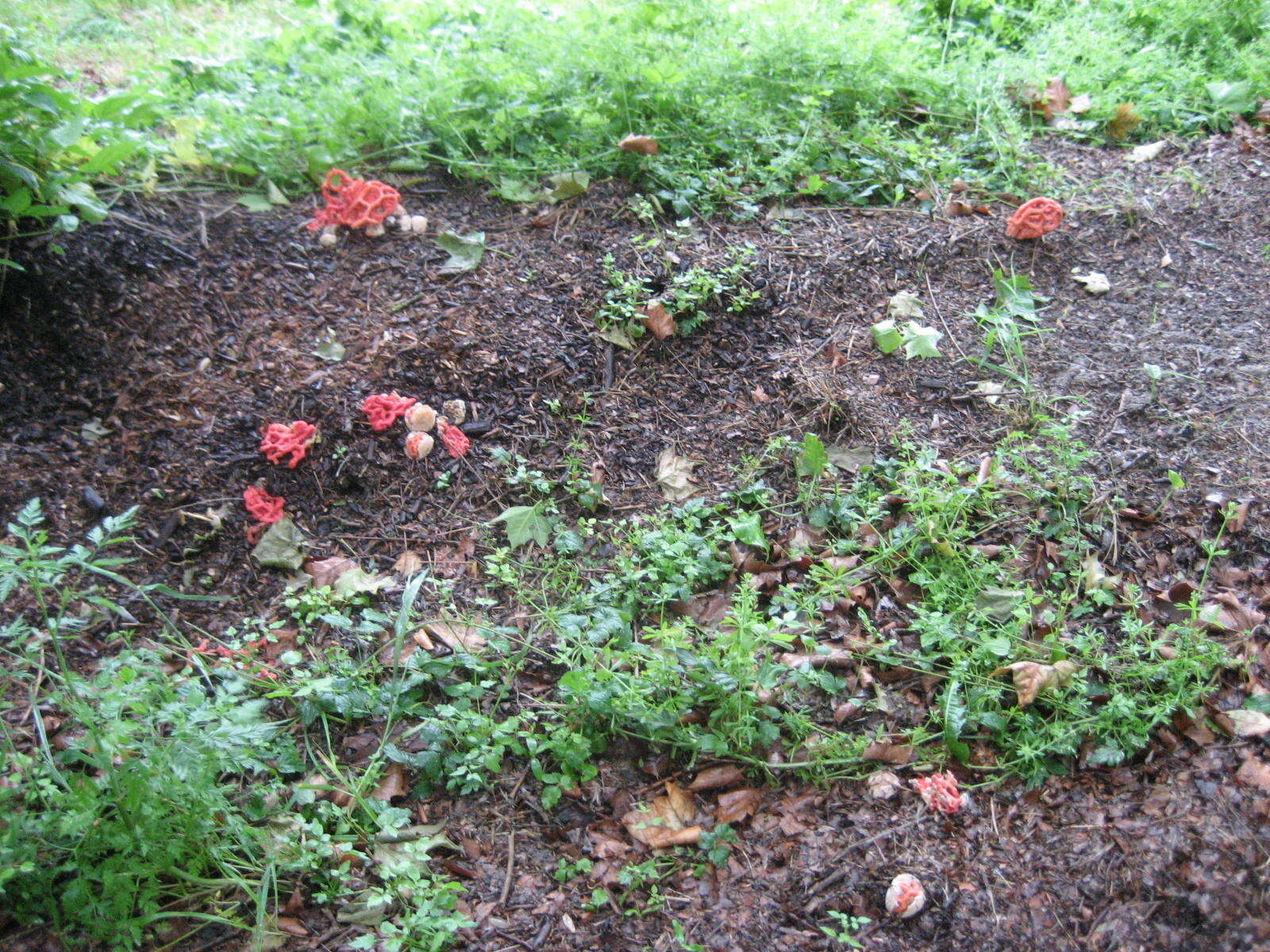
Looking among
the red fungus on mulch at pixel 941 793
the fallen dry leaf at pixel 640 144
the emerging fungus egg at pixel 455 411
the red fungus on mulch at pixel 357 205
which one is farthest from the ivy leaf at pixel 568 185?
the red fungus on mulch at pixel 941 793

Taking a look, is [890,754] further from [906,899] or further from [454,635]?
[454,635]

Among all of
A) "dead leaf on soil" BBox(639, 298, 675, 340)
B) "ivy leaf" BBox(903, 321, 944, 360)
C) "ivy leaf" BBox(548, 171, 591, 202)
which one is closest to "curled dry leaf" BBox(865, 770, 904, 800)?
"ivy leaf" BBox(903, 321, 944, 360)

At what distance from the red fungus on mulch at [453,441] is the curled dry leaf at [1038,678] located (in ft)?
5.49

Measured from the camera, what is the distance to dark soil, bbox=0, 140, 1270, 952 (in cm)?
177

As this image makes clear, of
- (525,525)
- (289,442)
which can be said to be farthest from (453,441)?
(289,442)

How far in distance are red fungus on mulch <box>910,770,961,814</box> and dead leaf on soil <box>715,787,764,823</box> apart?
0.37 meters

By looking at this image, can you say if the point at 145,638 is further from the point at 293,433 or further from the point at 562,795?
the point at 562,795

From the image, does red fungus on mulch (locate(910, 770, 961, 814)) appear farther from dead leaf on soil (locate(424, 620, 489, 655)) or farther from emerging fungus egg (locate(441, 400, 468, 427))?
emerging fungus egg (locate(441, 400, 468, 427))

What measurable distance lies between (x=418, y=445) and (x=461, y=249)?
887 millimetres

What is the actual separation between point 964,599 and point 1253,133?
2970 millimetres

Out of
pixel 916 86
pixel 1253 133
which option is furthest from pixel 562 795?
pixel 1253 133

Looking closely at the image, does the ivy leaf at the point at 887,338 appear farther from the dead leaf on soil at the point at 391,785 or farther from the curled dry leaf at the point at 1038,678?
the dead leaf on soil at the point at 391,785

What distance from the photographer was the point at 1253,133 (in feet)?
12.0

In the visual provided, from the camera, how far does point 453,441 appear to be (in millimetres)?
2611
